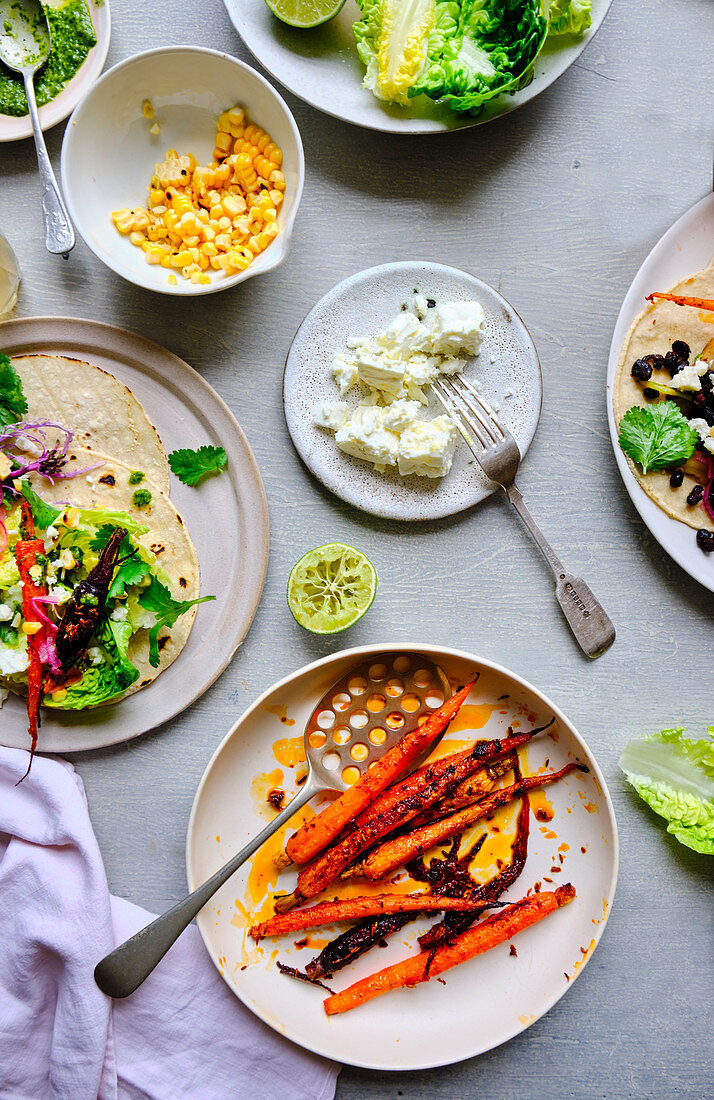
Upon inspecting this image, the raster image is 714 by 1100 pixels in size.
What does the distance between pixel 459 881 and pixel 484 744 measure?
1.66ft

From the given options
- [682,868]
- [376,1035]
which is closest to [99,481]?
[376,1035]

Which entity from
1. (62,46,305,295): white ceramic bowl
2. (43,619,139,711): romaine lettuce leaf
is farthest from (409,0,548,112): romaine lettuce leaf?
(43,619,139,711): romaine lettuce leaf

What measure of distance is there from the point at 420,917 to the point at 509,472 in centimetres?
165

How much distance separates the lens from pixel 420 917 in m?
2.55

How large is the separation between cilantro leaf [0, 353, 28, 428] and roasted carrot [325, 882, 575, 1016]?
2357 millimetres

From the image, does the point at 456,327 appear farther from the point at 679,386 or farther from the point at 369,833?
the point at 369,833

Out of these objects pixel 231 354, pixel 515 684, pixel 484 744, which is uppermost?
pixel 231 354

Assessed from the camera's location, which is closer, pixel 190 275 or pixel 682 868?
pixel 190 275

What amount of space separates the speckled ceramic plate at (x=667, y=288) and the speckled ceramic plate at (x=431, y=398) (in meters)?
0.33

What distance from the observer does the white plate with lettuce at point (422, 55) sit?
2428 mm

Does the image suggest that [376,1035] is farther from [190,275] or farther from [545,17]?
[545,17]

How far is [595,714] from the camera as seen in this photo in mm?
2707

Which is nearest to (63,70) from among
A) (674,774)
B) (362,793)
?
(362,793)

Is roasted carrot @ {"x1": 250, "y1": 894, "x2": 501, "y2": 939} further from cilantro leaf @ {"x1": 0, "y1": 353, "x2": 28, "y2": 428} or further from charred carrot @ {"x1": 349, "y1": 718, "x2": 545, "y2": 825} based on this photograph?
cilantro leaf @ {"x1": 0, "y1": 353, "x2": 28, "y2": 428}
